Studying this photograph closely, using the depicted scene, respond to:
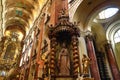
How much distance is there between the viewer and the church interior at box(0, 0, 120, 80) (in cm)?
596

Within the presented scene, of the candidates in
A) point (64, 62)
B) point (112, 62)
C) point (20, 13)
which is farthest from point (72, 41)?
point (20, 13)

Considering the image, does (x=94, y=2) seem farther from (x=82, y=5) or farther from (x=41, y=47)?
(x=41, y=47)

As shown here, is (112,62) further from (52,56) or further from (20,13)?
(20,13)

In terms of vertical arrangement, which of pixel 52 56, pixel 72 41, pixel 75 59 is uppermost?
pixel 72 41

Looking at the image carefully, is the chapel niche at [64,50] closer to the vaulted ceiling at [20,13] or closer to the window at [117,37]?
the window at [117,37]

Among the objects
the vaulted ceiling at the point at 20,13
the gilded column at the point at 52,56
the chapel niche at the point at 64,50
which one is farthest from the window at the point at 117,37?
the vaulted ceiling at the point at 20,13

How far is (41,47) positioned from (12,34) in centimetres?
1488

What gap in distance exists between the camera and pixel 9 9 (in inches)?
667

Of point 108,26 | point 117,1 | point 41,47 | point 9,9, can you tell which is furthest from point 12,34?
point 117,1

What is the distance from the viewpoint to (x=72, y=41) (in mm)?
6547

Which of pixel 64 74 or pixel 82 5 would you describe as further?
pixel 82 5

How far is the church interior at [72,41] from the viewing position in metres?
5.96

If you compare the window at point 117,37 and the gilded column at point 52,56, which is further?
the window at point 117,37

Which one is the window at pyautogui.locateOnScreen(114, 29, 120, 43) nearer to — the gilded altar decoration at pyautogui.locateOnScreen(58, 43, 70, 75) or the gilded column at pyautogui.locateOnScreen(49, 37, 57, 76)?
the gilded altar decoration at pyautogui.locateOnScreen(58, 43, 70, 75)
